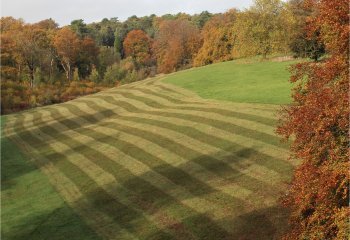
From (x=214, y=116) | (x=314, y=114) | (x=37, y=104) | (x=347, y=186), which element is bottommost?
(x=37, y=104)

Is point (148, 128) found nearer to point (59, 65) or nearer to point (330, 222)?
point (330, 222)

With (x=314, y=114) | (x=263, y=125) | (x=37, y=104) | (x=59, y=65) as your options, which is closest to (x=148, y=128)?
(x=263, y=125)

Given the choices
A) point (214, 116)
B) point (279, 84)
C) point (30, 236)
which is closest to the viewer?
point (30, 236)

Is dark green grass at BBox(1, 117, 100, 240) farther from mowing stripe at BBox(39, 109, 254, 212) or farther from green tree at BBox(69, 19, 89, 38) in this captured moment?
green tree at BBox(69, 19, 89, 38)

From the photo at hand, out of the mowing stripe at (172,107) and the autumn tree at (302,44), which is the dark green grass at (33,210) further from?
the autumn tree at (302,44)

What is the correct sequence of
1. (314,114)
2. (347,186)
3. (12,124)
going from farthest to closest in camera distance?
(12,124) < (314,114) < (347,186)

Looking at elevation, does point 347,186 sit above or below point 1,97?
above

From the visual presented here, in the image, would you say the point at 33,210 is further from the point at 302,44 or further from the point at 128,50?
the point at 128,50

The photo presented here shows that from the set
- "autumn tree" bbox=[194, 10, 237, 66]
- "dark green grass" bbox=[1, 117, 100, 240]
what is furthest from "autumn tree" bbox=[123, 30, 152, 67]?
"dark green grass" bbox=[1, 117, 100, 240]

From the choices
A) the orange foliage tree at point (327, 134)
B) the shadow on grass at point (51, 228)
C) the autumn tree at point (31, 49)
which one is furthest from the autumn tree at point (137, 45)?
the orange foliage tree at point (327, 134)
